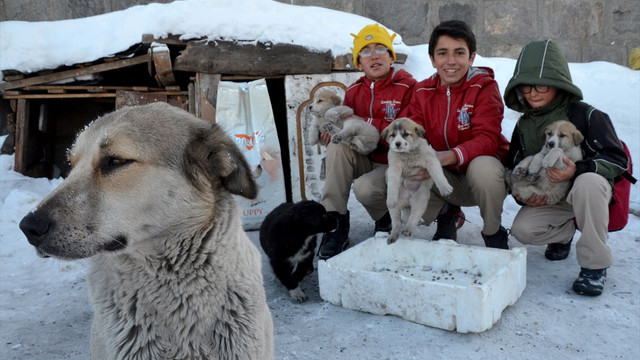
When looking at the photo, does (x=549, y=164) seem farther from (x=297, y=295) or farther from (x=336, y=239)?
(x=297, y=295)

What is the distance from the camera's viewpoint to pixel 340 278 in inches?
130

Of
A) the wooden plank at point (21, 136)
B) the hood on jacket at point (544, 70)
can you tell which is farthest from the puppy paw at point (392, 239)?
the wooden plank at point (21, 136)

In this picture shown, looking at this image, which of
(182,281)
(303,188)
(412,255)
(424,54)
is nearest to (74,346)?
(182,281)

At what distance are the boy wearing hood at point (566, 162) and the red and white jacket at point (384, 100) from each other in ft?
2.99

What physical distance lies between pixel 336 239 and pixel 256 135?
5.44 ft

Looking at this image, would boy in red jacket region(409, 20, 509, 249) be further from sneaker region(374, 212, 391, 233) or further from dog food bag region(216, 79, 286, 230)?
dog food bag region(216, 79, 286, 230)

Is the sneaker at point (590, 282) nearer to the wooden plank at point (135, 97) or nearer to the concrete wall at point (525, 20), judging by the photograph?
the wooden plank at point (135, 97)

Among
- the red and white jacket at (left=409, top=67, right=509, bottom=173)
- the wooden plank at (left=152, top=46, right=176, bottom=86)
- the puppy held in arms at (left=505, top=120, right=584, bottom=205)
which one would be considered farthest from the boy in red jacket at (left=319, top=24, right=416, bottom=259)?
the wooden plank at (left=152, top=46, right=176, bottom=86)

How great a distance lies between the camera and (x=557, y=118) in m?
3.73

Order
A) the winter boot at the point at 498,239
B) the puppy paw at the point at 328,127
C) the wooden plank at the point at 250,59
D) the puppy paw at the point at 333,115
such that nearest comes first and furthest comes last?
the winter boot at the point at 498,239
the puppy paw at the point at 328,127
the puppy paw at the point at 333,115
the wooden plank at the point at 250,59

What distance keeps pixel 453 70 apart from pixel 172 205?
2.92m

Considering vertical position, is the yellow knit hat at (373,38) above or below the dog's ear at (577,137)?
above

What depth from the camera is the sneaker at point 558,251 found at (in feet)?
13.1

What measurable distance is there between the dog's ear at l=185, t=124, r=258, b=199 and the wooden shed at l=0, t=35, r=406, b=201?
142 inches
